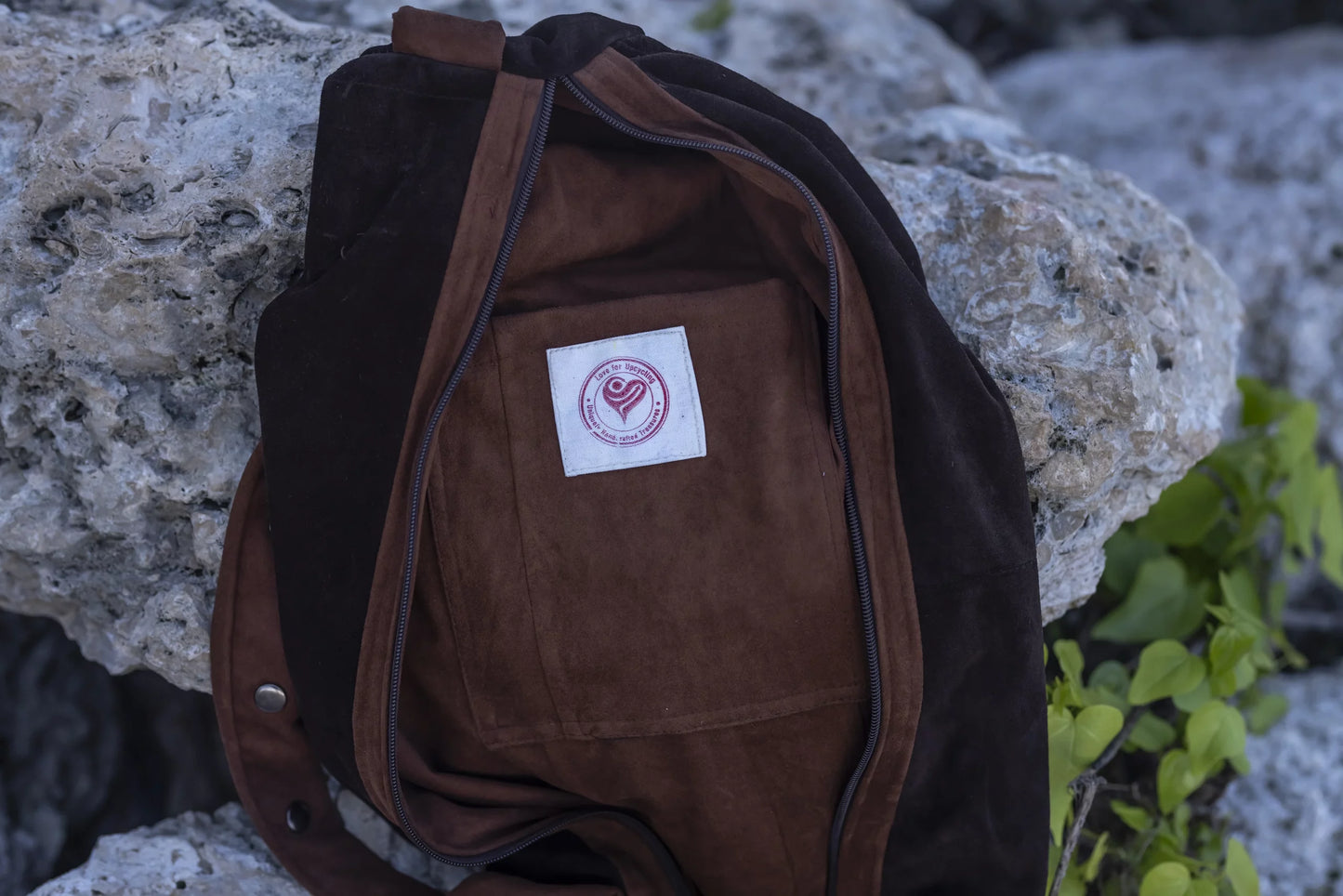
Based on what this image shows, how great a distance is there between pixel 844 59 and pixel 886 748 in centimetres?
132

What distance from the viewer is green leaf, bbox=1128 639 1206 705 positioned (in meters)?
1.35

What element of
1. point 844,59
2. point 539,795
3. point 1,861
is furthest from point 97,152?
point 844,59

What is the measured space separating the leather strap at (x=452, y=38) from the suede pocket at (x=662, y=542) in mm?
279

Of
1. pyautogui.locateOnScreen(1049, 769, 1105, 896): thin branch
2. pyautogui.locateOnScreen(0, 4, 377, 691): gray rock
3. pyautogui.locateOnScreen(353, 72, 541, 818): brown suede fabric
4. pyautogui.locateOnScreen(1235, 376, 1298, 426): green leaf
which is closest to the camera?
pyautogui.locateOnScreen(353, 72, 541, 818): brown suede fabric

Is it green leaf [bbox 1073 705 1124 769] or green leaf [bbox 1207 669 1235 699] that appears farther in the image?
green leaf [bbox 1207 669 1235 699]

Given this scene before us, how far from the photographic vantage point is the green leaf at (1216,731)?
1.32 metres

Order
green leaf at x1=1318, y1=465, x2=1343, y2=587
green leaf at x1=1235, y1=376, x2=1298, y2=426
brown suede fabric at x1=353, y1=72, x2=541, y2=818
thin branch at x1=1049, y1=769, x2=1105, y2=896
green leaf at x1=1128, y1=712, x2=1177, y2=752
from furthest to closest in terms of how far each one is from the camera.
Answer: green leaf at x1=1235, y1=376, x2=1298, y2=426
green leaf at x1=1318, y1=465, x2=1343, y2=587
green leaf at x1=1128, y1=712, x2=1177, y2=752
thin branch at x1=1049, y1=769, x2=1105, y2=896
brown suede fabric at x1=353, y1=72, x2=541, y2=818

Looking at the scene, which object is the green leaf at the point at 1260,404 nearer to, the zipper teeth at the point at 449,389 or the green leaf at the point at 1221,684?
the green leaf at the point at 1221,684

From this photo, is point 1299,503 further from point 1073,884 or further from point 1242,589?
point 1073,884

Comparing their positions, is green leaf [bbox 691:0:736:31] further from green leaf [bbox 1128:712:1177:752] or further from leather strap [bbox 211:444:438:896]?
green leaf [bbox 1128:712:1177:752]

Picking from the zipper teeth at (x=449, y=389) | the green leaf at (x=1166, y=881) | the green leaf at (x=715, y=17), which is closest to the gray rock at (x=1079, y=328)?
the green leaf at (x=1166, y=881)

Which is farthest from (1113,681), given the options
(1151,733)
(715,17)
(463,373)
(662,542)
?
(715,17)

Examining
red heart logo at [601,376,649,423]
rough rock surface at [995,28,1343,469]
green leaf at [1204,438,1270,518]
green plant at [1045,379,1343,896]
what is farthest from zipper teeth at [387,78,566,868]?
rough rock surface at [995,28,1343,469]

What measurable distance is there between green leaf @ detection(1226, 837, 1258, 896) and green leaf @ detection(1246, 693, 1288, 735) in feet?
1.12
